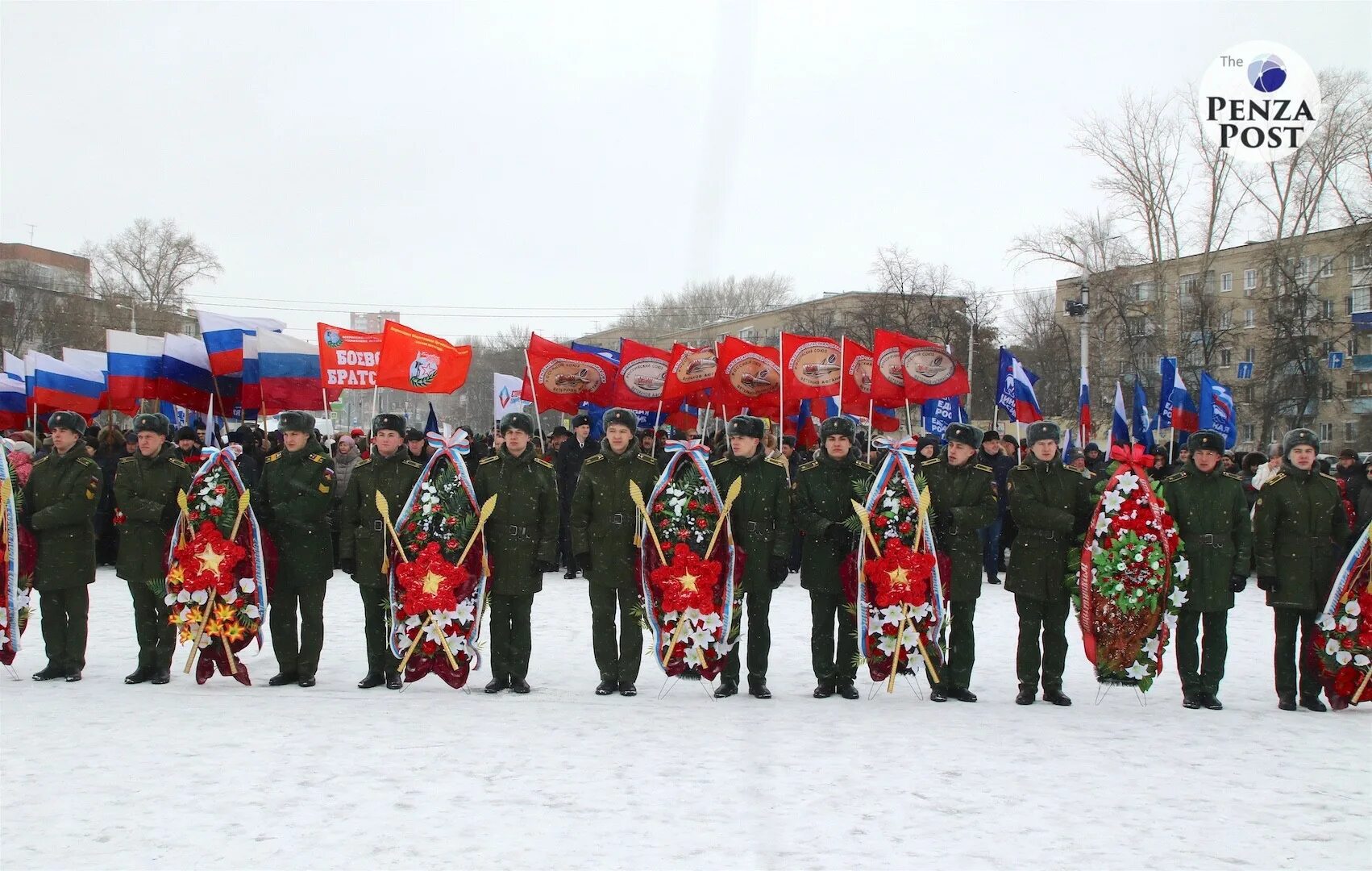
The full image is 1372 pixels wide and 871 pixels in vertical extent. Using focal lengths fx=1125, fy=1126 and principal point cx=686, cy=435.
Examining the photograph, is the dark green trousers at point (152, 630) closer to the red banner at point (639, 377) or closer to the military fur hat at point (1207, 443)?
the military fur hat at point (1207, 443)

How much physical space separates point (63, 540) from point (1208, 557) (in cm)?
828

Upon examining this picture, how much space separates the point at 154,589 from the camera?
8.26 m

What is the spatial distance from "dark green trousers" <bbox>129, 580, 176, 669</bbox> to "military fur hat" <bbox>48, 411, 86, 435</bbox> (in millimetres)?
1257

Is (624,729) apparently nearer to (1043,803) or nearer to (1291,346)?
(1043,803)

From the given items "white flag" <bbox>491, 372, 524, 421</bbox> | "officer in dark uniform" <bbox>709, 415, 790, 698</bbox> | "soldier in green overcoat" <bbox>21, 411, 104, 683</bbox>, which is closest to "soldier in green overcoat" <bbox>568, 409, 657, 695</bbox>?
"officer in dark uniform" <bbox>709, 415, 790, 698</bbox>

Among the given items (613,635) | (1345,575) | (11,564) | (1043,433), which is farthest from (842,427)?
(11,564)

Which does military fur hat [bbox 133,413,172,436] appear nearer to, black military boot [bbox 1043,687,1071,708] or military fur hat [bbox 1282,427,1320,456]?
black military boot [bbox 1043,687,1071,708]

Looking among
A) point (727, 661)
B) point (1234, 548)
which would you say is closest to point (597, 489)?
point (727, 661)

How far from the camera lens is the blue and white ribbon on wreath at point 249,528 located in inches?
322

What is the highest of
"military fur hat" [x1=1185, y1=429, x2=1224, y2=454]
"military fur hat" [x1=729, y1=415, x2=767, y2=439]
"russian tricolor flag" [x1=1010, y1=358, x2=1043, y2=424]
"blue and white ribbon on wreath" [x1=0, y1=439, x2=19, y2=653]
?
"russian tricolor flag" [x1=1010, y1=358, x2=1043, y2=424]

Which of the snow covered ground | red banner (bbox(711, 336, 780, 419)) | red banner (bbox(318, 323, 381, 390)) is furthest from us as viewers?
red banner (bbox(711, 336, 780, 419))

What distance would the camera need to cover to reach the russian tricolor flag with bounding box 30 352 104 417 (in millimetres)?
19562

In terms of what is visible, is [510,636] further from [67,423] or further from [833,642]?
[67,423]

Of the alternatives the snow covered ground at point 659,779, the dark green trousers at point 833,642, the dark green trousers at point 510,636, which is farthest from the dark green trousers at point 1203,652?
the dark green trousers at point 510,636
